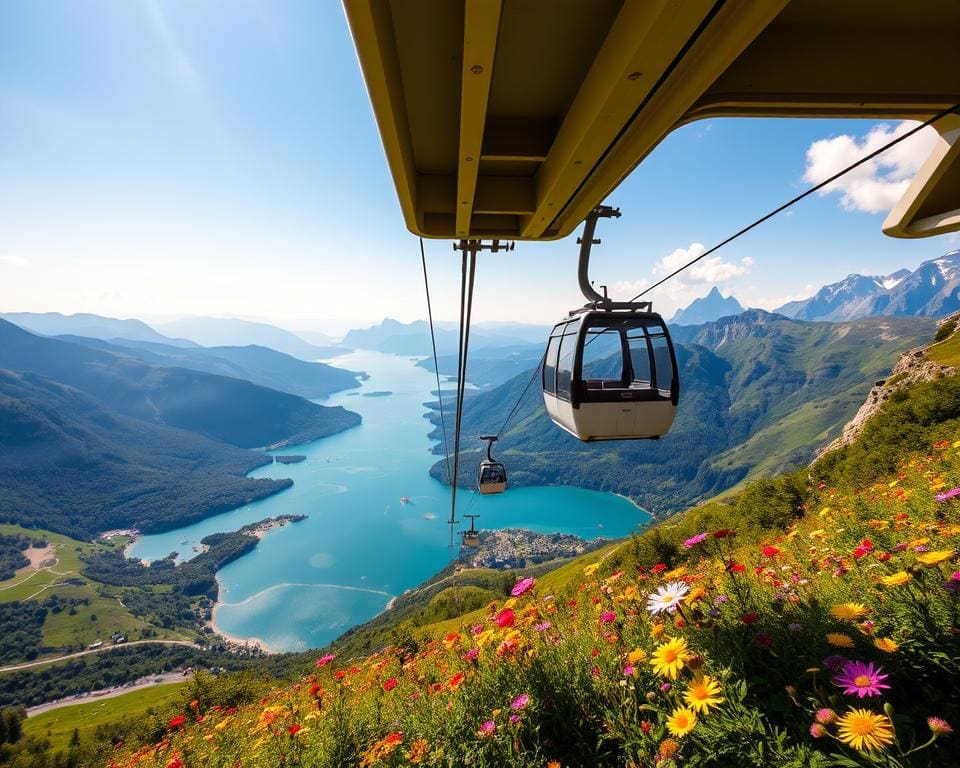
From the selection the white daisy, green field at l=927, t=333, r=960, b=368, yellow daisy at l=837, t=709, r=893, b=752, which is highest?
green field at l=927, t=333, r=960, b=368

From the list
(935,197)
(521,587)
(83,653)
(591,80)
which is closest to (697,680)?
(521,587)

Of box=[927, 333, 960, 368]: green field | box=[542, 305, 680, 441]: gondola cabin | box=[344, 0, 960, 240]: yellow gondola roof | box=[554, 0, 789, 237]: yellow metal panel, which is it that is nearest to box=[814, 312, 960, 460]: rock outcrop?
box=[927, 333, 960, 368]: green field

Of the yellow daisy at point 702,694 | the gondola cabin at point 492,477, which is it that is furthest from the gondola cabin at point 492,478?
the yellow daisy at point 702,694

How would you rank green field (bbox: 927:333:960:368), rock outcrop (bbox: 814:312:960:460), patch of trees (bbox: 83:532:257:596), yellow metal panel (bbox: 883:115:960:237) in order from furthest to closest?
patch of trees (bbox: 83:532:257:596)
green field (bbox: 927:333:960:368)
rock outcrop (bbox: 814:312:960:460)
yellow metal panel (bbox: 883:115:960:237)

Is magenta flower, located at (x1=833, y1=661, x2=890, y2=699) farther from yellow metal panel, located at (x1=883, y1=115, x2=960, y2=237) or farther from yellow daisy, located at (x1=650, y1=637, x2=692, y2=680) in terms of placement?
yellow metal panel, located at (x1=883, y1=115, x2=960, y2=237)

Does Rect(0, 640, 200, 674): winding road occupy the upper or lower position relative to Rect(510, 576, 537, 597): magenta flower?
lower

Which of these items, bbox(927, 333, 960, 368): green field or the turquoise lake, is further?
the turquoise lake

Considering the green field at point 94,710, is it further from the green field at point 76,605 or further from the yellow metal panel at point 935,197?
the yellow metal panel at point 935,197
